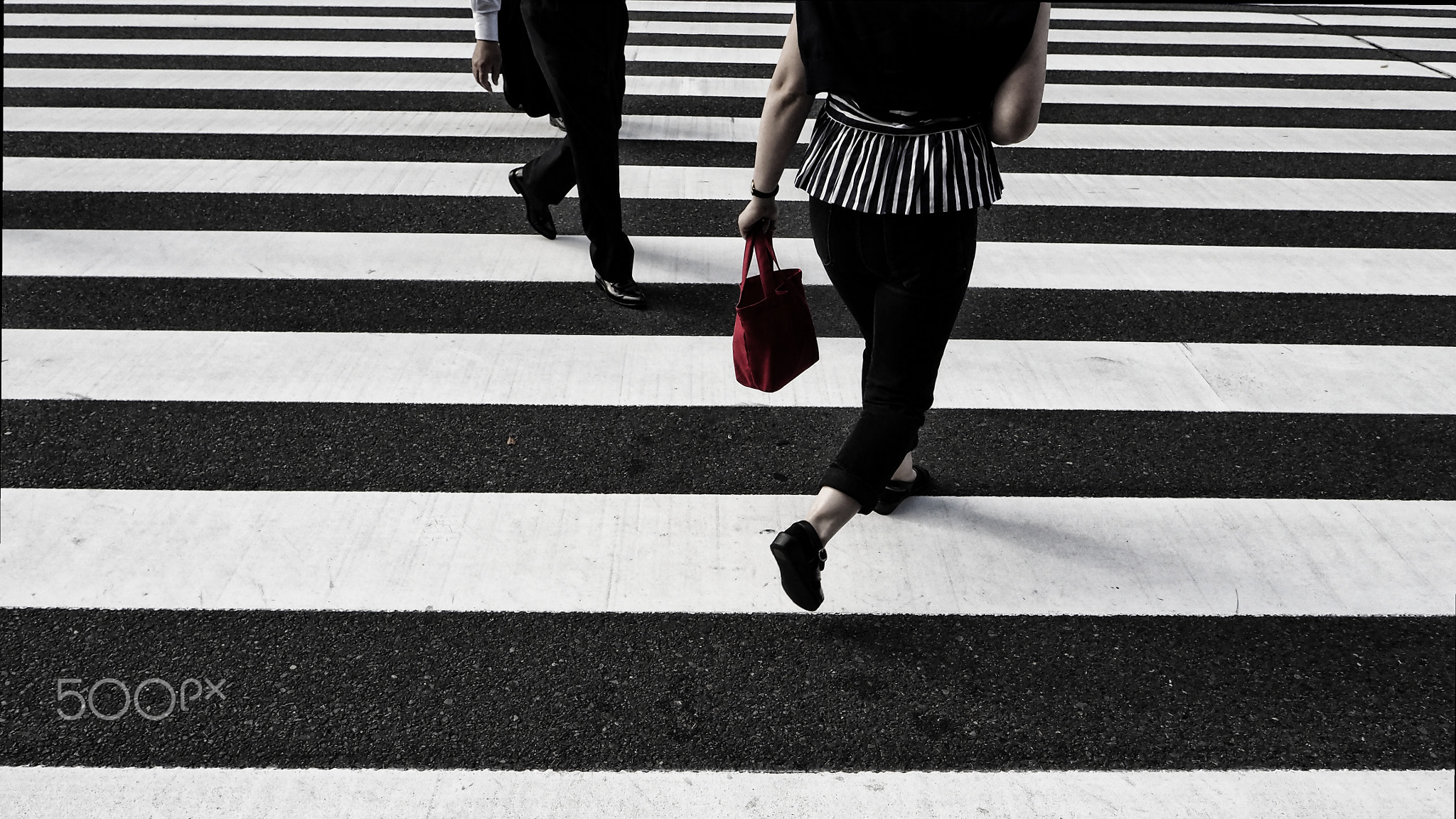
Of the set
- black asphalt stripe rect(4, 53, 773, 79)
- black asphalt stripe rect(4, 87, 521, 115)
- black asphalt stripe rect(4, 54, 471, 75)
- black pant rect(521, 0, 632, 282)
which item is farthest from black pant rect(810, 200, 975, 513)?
black asphalt stripe rect(4, 54, 471, 75)

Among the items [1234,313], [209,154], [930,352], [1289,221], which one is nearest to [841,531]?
[930,352]

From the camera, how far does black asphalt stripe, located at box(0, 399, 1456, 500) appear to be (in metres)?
3.25

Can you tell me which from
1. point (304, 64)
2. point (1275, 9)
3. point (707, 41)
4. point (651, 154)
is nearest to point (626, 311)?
point (651, 154)

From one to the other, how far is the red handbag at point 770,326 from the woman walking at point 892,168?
14 centimetres

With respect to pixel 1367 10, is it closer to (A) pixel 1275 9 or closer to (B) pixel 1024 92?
(A) pixel 1275 9

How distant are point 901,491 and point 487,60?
8.62 feet

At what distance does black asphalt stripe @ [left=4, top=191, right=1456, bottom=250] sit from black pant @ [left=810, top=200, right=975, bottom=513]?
7.95ft

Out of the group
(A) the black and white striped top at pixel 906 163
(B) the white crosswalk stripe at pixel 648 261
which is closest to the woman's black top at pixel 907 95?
(A) the black and white striped top at pixel 906 163

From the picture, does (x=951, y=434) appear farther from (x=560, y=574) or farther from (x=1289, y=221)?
(x=1289, y=221)

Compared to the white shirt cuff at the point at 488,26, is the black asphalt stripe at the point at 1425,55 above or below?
below

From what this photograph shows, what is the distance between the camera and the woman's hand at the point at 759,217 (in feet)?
8.75

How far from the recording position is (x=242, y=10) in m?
8.61

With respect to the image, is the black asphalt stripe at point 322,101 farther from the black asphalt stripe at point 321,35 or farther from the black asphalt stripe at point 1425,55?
the black asphalt stripe at point 1425,55

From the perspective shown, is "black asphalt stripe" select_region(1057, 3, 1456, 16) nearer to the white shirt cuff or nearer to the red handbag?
the white shirt cuff
